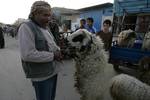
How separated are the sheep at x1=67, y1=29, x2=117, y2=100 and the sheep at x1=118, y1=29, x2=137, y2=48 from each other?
104 inches

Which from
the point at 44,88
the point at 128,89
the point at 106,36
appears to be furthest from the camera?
the point at 106,36

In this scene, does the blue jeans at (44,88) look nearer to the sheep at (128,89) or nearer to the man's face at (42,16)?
the man's face at (42,16)

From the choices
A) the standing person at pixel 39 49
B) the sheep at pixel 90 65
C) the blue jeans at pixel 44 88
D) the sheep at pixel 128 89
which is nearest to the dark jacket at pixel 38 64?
the standing person at pixel 39 49

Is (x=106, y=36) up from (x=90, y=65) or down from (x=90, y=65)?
→ up

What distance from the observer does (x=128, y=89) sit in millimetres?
2869

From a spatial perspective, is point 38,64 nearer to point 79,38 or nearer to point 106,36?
point 79,38

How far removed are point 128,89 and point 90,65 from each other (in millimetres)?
633

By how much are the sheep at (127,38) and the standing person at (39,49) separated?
330cm

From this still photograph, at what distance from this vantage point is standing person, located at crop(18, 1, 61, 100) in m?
2.31

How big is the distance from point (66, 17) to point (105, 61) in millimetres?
26471

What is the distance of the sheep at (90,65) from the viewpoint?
295 centimetres

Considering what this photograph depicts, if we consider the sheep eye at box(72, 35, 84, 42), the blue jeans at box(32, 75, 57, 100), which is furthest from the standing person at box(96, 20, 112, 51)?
the blue jeans at box(32, 75, 57, 100)

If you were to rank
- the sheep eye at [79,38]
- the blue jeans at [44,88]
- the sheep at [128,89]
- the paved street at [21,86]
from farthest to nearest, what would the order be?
the paved street at [21,86] → the sheep eye at [79,38] → the sheep at [128,89] → the blue jeans at [44,88]

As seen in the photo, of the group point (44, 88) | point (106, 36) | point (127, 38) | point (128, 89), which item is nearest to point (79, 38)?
point (44, 88)
